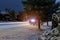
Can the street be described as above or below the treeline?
below

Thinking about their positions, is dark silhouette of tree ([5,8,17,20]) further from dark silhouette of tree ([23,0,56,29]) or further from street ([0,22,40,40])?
dark silhouette of tree ([23,0,56,29])

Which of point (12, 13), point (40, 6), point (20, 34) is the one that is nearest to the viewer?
point (20, 34)

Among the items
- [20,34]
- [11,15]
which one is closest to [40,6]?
[20,34]

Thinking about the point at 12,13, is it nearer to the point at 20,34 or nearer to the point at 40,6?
the point at 40,6

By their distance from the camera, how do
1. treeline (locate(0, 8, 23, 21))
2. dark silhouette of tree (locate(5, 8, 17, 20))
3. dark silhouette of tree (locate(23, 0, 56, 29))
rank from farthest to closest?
treeline (locate(0, 8, 23, 21)), dark silhouette of tree (locate(5, 8, 17, 20)), dark silhouette of tree (locate(23, 0, 56, 29))

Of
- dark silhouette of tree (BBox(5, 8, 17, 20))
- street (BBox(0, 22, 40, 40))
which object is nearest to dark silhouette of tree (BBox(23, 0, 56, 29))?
street (BBox(0, 22, 40, 40))

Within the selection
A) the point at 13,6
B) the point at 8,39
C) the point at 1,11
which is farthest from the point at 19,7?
the point at 8,39

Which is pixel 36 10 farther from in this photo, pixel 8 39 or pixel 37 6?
pixel 8 39

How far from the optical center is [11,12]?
157 feet

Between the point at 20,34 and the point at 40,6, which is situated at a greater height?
the point at 40,6

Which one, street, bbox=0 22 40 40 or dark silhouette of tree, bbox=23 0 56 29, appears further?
dark silhouette of tree, bbox=23 0 56 29

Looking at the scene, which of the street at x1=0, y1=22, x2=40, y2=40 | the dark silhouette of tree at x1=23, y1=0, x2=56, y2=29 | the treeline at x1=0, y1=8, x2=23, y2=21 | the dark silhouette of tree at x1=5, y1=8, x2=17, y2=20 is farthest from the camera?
the treeline at x1=0, y1=8, x2=23, y2=21

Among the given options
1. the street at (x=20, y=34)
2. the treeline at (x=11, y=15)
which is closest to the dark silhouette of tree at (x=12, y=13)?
the treeline at (x=11, y=15)

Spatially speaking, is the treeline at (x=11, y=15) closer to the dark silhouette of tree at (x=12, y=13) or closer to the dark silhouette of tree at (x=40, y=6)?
the dark silhouette of tree at (x=12, y=13)
